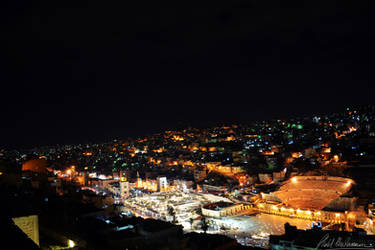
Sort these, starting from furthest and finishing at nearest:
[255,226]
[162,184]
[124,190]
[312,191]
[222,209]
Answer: [162,184], [124,190], [312,191], [222,209], [255,226]

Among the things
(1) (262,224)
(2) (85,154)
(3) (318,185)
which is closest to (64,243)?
(1) (262,224)

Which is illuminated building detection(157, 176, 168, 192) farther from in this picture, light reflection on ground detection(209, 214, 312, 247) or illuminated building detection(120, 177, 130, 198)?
light reflection on ground detection(209, 214, 312, 247)

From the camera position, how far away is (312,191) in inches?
1211

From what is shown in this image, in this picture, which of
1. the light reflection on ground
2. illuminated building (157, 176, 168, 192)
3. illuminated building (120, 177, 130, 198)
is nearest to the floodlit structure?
the light reflection on ground

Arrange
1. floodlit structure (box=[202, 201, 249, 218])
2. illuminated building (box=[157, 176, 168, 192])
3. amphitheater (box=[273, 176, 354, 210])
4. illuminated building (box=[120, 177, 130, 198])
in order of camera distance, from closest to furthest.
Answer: floodlit structure (box=[202, 201, 249, 218]) → amphitheater (box=[273, 176, 354, 210]) → illuminated building (box=[120, 177, 130, 198]) → illuminated building (box=[157, 176, 168, 192])

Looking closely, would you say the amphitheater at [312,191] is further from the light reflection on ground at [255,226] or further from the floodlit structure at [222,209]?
the floodlit structure at [222,209]

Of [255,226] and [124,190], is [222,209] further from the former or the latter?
[124,190]

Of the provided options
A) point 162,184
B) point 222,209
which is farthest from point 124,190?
point 222,209

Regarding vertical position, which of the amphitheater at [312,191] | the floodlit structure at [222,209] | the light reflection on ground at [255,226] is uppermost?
the amphitheater at [312,191]

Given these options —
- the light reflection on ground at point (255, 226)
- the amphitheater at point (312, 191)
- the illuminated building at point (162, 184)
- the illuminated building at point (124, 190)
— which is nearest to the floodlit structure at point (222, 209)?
the light reflection on ground at point (255, 226)

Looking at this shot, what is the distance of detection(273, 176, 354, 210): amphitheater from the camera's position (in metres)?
28.3

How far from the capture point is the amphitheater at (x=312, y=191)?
28.3m

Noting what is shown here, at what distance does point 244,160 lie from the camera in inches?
1905

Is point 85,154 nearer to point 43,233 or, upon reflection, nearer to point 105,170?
point 105,170
